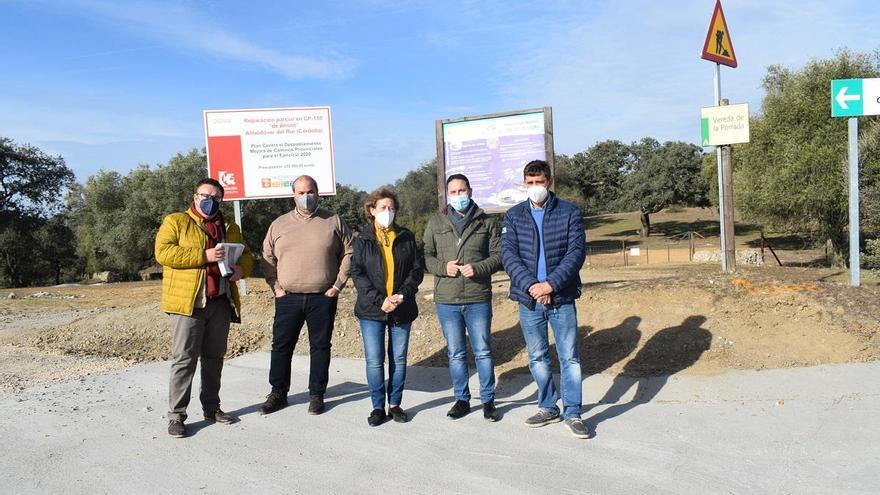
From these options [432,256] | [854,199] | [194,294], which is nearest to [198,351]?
[194,294]

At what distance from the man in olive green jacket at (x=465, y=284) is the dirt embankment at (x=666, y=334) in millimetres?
1540

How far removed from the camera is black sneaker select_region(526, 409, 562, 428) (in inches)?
184

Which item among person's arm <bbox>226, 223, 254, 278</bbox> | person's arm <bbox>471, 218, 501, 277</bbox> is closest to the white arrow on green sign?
person's arm <bbox>471, 218, 501, 277</bbox>

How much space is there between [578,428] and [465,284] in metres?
1.32

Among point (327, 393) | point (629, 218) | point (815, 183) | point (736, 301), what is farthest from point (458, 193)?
point (629, 218)

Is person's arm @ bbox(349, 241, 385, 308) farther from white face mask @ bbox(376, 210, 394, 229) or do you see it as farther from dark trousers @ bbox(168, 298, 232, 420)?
dark trousers @ bbox(168, 298, 232, 420)

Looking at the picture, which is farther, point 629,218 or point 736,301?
point 629,218

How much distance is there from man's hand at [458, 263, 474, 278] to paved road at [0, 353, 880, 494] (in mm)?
1111

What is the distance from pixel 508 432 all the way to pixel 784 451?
1748 millimetres

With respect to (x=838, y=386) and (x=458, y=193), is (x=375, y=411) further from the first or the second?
(x=838, y=386)

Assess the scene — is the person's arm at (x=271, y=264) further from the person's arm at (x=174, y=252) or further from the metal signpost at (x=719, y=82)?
the metal signpost at (x=719, y=82)

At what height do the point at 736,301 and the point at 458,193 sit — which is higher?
the point at 458,193

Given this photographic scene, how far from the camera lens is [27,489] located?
12.5 feet

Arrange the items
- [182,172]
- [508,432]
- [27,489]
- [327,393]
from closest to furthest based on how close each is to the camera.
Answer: [27,489], [508,432], [327,393], [182,172]
